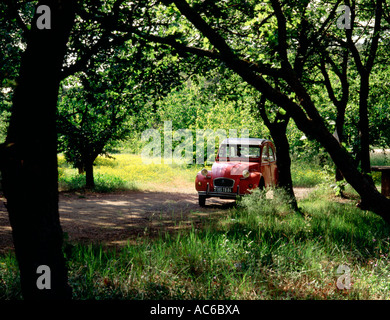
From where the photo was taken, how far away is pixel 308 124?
3.72 m

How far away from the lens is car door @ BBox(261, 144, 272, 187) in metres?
10.8

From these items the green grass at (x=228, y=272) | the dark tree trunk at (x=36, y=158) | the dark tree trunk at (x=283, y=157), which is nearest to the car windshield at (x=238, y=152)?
the dark tree trunk at (x=283, y=157)

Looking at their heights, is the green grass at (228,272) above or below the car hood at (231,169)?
below

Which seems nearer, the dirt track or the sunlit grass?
the dirt track

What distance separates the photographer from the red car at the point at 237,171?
32.4ft

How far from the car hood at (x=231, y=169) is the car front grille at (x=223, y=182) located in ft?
0.36

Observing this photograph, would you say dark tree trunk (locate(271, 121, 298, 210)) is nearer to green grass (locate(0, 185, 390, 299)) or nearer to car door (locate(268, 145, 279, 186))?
car door (locate(268, 145, 279, 186))

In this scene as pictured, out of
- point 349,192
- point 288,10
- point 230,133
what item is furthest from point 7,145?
point 230,133

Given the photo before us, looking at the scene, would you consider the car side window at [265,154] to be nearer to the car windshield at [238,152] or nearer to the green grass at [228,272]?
the car windshield at [238,152]

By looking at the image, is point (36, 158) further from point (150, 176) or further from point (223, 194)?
point (150, 176)

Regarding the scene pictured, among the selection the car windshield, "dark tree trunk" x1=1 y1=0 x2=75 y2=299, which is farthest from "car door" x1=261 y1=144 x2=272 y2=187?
"dark tree trunk" x1=1 y1=0 x2=75 y2=299

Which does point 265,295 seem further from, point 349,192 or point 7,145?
point 349,192

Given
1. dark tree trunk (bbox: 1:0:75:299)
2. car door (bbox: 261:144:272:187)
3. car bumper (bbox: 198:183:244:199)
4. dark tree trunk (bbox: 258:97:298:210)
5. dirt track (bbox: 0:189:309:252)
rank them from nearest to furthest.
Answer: dark tree trunk (bbox: 1:0:75:299) < dirt track (bbox: 0:189:309:252) < dark tree trunk (bbox: 258:97:298:210) < car bumper (bbox: 198:183:244:199) < car door (bbox: 261:144:272:187)

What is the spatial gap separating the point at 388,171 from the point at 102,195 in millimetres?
9905
